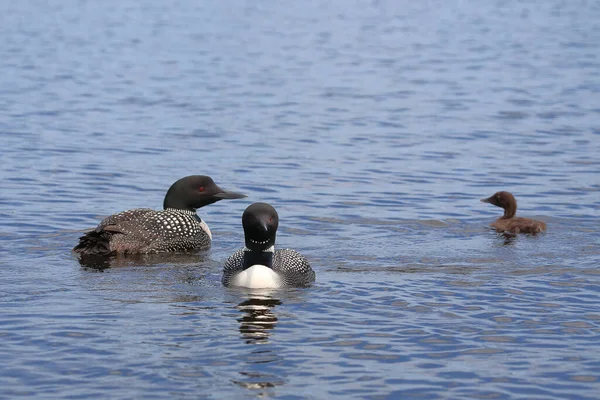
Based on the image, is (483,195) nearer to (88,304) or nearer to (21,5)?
(88,304)

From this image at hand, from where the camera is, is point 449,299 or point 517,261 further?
point 517,261

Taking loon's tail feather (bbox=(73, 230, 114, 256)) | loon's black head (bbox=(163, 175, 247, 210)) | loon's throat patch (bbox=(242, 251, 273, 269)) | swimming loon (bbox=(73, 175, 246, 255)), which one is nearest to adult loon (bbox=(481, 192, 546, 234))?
loon's black head (bbox=(163, 175, 247, 210))

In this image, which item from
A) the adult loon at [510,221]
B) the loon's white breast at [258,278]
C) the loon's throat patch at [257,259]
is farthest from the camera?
the adult loon at [510,221]

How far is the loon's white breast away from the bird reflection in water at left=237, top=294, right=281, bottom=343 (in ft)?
0.59

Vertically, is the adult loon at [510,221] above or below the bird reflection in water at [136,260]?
above

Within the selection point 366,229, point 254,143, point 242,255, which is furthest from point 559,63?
point 242,255

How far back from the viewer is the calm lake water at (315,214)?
8633 millimetres

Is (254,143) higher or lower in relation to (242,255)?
higher

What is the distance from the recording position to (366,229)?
1395 cm

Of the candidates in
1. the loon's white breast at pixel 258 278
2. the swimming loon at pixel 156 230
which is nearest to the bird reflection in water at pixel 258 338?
the loon's white breast at pixel 258 278

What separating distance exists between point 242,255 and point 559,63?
23.4 metres

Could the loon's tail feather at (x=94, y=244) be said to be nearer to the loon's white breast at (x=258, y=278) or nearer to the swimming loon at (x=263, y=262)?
the swimming loon at (x=263, y=262)

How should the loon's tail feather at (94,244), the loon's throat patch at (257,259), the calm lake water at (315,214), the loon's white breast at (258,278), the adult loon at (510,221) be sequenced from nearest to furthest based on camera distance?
the calm lake water at (315,214), the loon's white breast at (258,278), the loon's throat patch at (257,259), the loon's tail feather at (94,244), the adult loon at (510,221)

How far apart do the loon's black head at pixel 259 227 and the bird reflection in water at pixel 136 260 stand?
68.4 inches
